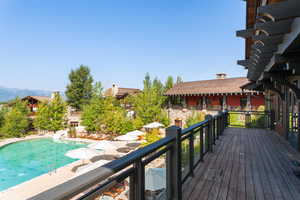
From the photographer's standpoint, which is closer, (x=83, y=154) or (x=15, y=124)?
(x=83, y=154)

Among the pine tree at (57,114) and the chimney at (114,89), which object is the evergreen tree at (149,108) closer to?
the chimney at (114,89)

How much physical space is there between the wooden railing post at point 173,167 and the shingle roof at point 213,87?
17.0 metres

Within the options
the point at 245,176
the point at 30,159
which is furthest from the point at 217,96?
the point at 30,159

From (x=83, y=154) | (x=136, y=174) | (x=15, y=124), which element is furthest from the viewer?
(x=15, y=124)

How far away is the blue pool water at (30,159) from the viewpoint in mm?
10961

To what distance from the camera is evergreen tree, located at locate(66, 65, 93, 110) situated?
114 feet

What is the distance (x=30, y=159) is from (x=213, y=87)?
19474 mm

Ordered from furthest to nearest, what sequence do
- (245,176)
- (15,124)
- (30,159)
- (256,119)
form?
(15,124), (30,159), (256,119), (245,176)

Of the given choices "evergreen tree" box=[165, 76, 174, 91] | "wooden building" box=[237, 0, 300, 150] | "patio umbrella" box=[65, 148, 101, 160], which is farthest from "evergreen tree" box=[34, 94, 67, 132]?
"wooden building" box=[237, 0, 300, 150]

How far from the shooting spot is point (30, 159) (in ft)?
44.5

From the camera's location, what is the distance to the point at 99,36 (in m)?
24.9

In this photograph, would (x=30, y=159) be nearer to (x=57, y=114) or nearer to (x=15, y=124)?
(x=57, y=114)

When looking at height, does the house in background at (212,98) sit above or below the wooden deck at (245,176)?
above

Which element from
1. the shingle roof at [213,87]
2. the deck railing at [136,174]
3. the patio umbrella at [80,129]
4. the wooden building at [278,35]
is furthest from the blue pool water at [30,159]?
the shingle roof at [213,87]
